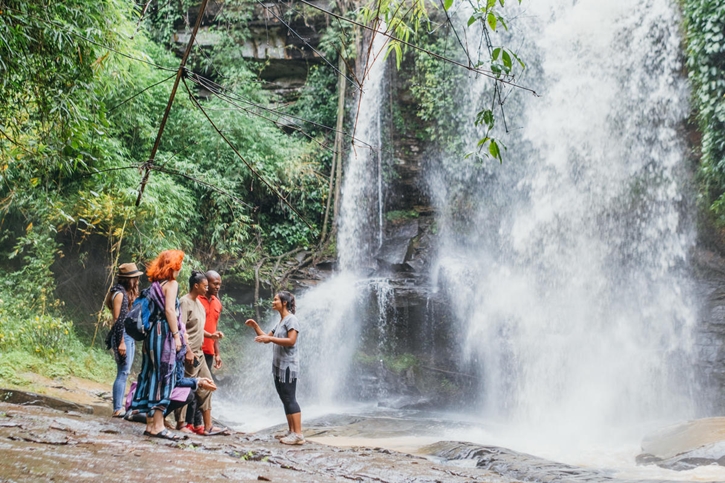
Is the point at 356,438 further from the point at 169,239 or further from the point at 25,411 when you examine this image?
the point at 169,239

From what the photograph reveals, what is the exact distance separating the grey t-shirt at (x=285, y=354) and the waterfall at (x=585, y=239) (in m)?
6.08

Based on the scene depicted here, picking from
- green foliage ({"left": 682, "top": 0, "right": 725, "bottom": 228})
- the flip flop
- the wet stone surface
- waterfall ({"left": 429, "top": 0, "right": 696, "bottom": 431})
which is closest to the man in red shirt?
the flip flop

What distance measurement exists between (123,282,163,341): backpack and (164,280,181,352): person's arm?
0.05m

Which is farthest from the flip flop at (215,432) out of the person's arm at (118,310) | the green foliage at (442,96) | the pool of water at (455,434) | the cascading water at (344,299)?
the green foliage at (442,96)

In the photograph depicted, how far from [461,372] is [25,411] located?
318 inches

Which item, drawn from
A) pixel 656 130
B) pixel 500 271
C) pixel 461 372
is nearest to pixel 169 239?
pixel 461 372

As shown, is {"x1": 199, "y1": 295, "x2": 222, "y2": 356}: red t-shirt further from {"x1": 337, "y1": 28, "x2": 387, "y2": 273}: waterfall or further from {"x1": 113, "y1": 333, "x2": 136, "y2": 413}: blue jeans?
{"x1": 337, "y1": 28, "x2": 387, "y2": 273}: waterfall

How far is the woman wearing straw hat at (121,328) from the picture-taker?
4.71 metres

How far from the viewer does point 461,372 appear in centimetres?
1095

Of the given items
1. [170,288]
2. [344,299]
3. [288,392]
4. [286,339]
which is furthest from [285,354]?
[344,299]

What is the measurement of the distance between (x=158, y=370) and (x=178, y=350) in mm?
176

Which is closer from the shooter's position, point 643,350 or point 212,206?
point 643,350

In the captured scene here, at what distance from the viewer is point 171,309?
3.78m

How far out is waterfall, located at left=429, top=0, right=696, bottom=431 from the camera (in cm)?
1020
